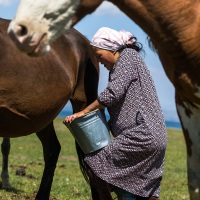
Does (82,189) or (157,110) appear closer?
(157,110)

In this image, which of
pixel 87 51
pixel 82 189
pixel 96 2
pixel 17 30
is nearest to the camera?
pixel 17 30

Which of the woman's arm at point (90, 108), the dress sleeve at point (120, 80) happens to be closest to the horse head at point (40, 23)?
the dress sleeve at point (120, 80)

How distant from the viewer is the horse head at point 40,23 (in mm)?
3400

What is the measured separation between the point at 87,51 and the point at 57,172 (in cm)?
492

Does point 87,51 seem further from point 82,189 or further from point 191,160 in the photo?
point 191,160

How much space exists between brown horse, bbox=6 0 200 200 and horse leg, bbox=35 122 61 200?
4033 mm

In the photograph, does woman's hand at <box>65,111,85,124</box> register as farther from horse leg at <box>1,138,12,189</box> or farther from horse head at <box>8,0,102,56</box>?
horse leg at <box>1,138,12,189</box>

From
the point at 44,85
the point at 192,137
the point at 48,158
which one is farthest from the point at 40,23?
the point at 48,158

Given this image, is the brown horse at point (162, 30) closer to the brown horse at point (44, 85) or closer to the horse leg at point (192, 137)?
the horse leg at point (192, 137)

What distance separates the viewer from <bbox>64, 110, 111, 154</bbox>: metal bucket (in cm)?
560

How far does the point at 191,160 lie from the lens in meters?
4.48

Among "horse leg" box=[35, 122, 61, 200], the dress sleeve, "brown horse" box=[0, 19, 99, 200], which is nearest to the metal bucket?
the dress sleeve

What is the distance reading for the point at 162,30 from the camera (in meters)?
3.88

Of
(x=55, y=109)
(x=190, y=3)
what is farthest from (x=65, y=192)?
(x=190, y=3)
